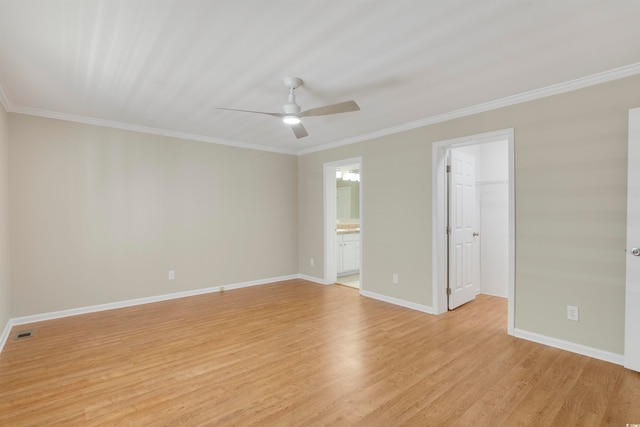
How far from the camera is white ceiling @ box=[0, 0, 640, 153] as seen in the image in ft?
6.00

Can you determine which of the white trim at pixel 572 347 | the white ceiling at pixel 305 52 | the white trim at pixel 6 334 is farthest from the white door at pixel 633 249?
the white trim at pixel 6 334

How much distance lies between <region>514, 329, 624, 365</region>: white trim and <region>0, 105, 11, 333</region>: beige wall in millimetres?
5153

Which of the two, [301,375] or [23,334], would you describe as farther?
[23,334]

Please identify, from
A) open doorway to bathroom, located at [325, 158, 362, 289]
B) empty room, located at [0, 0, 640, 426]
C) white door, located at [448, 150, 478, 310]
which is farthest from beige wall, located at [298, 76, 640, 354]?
open doorway to bathroom, located at [325, 158, 362, 289]

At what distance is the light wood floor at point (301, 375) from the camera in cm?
199

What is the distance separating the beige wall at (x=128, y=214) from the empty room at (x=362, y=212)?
27mm

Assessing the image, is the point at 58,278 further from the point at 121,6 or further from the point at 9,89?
the point at 121,6

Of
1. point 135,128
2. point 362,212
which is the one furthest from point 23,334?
point 362,212

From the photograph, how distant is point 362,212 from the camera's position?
15.9 ft

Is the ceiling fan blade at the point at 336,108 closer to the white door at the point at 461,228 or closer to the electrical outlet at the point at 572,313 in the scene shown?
the white door at the point at 461,228

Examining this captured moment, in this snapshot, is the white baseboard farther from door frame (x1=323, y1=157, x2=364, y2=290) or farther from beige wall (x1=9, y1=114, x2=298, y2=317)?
beige wall (x1=9, y1=114, x2=298, y2=317)

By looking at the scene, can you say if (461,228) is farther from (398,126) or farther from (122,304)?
(122,304)

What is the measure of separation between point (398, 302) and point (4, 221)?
465 cm

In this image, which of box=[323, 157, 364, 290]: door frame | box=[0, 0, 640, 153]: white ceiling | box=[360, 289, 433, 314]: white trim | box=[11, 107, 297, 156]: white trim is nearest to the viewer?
box=[0, 0, 640, 153]: white ceiling
